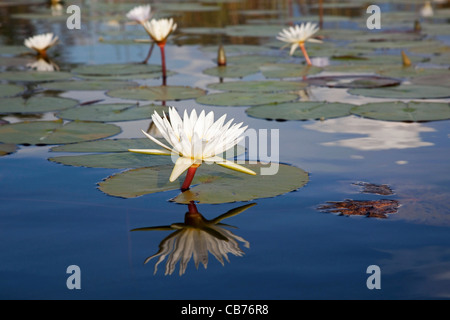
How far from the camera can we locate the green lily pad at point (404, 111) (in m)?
4.54

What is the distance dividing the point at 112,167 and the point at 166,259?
1.15 m

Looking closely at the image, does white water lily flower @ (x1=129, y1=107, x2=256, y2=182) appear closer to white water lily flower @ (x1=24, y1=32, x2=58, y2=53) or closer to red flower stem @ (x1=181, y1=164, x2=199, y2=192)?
red flower stem @ (x1=181, y1=164, x2=199, y2=192)

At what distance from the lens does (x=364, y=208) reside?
2.85 m

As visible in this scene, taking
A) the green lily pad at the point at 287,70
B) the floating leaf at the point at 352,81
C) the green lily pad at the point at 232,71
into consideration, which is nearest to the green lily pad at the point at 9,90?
the green lily pad at the point at 232,71

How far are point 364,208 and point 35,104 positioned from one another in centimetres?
328

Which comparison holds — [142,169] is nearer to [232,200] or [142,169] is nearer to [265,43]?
[232,200]

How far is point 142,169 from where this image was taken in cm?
328

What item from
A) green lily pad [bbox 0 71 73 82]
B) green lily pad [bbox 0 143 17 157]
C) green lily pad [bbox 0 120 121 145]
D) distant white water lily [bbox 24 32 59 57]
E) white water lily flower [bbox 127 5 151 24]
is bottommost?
green lily pad [bbox 0 143 17 157]

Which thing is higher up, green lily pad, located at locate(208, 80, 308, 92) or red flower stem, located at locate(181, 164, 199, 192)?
green lily pad, located at locate(208, 80, 308, 92)

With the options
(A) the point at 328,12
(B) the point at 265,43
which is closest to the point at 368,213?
(B) the point at 265,43

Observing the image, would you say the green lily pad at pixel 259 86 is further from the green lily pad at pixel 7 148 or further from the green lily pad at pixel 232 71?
the green lily pad at pixel 7 148

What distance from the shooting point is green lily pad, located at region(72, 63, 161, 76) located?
22.5ft

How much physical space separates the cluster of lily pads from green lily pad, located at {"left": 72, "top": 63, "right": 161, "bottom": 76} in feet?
0.04

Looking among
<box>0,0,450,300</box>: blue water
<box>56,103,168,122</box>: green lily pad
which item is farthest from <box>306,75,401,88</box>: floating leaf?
<box>0,0,450,300</box>: blue water
